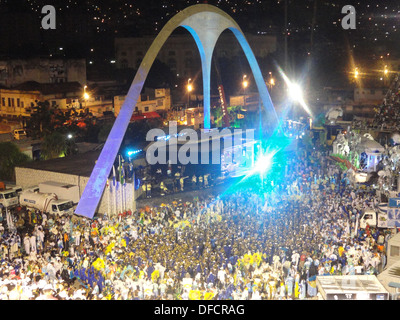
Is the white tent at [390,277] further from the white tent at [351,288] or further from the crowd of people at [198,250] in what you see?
the crowd of people at [198,250]

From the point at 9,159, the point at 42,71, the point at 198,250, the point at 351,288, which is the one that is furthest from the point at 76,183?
the point at 42,71

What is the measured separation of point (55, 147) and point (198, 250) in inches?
597

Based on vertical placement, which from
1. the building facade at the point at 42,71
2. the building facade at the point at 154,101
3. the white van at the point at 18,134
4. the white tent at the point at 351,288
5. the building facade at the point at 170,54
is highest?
the building facade at the point at 170,54

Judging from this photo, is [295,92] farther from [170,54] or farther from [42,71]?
[42,71]

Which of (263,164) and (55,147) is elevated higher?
(55,147)

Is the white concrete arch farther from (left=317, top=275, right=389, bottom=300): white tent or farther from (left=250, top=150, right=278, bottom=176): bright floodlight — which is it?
(left=317, top=275, right=389, bottom=300): white tent

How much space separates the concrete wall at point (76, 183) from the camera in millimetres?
17302

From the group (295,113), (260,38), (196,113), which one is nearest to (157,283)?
(196,113)

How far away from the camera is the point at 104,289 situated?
11016 mm

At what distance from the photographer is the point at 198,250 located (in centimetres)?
1270

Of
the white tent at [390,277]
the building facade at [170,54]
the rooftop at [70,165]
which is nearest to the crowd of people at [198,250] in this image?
the white tent at [390,277]

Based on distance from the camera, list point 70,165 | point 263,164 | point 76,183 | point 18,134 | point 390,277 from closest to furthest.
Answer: point 390,277 → point 76,183 → point 70,165 → point 263,164 → point 18,134

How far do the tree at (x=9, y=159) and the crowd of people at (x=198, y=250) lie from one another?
6690 mm
